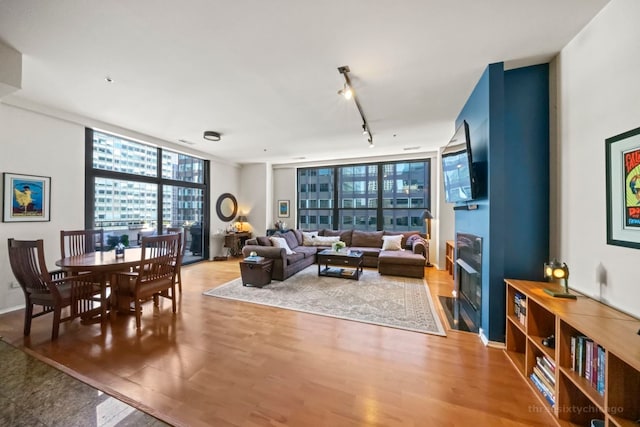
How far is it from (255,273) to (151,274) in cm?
156

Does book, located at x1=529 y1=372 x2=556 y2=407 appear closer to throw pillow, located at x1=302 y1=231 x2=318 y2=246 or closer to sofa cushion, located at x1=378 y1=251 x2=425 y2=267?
sofa cushion, located at x1=378 y1=251 x2=425 y2=267

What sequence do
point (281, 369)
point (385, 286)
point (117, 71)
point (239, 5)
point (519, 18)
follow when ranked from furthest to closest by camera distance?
1. point (385, 286)
2. point (117, 71)
3. point (281, 369)
4. point (519, 18)
5. point (239, 5)

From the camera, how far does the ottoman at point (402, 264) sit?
4.73m

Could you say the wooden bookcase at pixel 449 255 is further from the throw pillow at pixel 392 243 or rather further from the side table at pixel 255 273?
the side table at pixel 255 273

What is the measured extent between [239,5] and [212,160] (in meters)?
5.41

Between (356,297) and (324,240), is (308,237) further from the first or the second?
(356,297)

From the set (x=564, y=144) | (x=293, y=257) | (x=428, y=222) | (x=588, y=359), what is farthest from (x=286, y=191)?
(x=588, y=359)

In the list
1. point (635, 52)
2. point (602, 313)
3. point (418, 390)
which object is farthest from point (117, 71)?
point (602, 313)

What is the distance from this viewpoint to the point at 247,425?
1.46 metres

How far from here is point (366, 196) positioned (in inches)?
271

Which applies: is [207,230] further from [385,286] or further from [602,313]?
[602,313]

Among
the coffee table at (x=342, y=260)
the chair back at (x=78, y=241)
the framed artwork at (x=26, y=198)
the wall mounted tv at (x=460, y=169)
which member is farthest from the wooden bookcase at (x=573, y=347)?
the framed artwork at (x=26, y=198)

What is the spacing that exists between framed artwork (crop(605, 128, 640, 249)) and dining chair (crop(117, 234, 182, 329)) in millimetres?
4066

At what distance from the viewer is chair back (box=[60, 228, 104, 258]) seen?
3.20 metres
